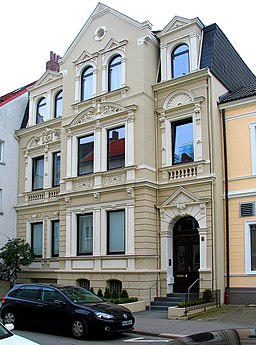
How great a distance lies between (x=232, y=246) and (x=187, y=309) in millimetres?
4033

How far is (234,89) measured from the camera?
22938mm

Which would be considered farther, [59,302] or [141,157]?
[141,157]

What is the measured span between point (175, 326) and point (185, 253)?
5.95 meters

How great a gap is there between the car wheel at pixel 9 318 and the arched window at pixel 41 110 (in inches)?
579

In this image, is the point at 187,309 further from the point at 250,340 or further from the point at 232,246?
the point at 250,340

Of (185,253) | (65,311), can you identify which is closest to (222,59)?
(185,253)

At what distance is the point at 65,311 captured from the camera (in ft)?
44.6

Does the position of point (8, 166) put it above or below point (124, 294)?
above

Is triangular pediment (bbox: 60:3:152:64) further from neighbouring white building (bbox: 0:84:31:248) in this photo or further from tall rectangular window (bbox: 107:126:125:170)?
neighbouring white building (bbox: 0:84:31:248)

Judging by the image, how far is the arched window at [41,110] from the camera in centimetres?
2791


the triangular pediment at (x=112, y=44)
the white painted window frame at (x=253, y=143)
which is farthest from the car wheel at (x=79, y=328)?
the triangular pediment at (x=112, y=44)

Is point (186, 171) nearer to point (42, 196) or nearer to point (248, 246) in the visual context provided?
point (248, 246)

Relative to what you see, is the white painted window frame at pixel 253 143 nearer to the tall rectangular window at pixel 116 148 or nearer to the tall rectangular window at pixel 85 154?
the tall rectangular window at pixel 116 148

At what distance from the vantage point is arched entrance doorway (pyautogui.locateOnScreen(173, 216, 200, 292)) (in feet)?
66.4
